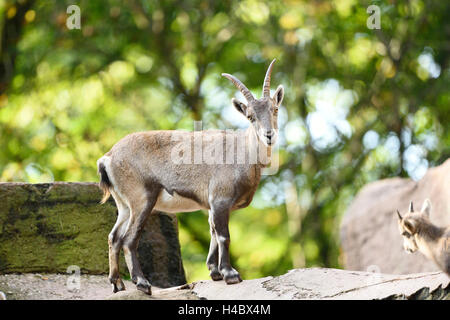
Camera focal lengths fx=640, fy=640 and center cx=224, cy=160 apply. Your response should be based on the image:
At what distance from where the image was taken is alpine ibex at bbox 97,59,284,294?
8.59 m

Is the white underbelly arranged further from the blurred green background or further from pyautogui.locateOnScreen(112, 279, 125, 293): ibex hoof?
the blurred green background

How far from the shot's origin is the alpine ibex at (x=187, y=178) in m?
8.59

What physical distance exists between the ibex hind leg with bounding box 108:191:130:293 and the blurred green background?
10.3m

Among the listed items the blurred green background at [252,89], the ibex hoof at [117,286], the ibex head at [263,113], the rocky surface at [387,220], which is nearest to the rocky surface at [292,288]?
the ibex hoof at [117,286]

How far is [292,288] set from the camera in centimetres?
827

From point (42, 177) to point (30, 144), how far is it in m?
1.28

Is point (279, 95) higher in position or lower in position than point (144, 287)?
higher

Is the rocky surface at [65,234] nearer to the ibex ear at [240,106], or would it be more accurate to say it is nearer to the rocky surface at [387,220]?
the ibex ear at [240,106]

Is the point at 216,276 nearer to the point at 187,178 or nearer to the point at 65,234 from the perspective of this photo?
the point at 187,178

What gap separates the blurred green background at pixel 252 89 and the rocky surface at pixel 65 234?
8224mm

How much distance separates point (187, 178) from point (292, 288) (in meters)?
2.05

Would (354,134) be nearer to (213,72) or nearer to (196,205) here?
(213,72)

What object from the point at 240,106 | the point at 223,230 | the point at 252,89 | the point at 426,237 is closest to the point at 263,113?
the point at 240,106
